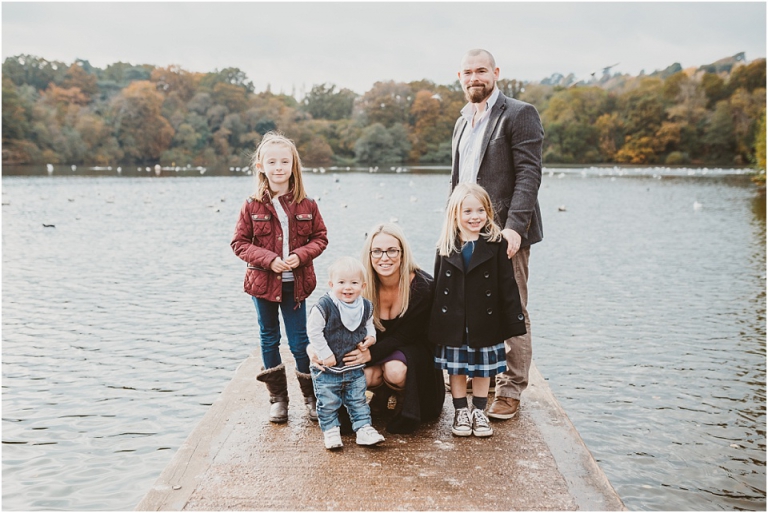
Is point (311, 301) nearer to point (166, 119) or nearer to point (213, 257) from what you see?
point (213, 257)

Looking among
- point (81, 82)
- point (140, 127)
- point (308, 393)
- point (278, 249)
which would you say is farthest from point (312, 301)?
point (81, 82)

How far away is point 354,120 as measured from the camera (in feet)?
281

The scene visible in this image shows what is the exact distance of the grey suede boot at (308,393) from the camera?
4199 millimetres

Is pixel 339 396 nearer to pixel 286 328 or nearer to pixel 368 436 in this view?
pixel 368 436

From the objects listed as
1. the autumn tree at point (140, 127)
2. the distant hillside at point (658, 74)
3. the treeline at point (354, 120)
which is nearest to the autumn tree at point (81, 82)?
the treeline at point (354, 120)

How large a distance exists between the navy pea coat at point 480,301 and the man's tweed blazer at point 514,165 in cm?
31

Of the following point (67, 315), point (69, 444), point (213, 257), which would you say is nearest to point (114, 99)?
point (213, 257)

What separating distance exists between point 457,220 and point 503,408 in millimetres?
1258

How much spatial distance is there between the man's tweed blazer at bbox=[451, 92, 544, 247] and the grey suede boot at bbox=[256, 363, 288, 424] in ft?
5.49

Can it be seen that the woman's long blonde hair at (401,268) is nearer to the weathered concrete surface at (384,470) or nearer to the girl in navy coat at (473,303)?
the girl in navy coat at (473,303)

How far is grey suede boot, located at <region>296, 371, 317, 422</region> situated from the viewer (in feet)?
13.8

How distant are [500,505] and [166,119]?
79.1 metres

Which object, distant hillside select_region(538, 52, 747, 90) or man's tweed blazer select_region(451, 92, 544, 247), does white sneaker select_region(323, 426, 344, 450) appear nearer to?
man's tweed blazer select_region(451, 92, 544, 247)

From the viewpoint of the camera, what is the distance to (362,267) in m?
3.76
